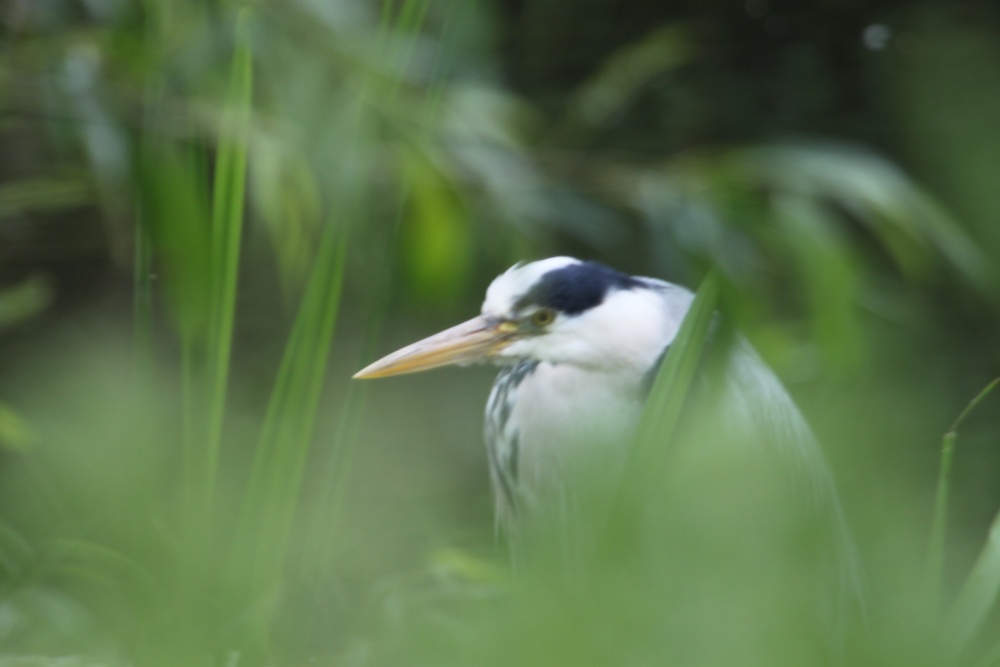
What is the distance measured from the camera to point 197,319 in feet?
1.53

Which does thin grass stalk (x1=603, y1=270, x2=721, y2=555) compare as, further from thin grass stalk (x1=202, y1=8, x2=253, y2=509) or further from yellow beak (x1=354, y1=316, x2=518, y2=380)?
yellow beak (x1=354, y1=316, x2=518, y2=380)

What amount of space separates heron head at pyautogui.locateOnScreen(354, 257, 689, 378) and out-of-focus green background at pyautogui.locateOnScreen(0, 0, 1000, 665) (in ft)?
0.27

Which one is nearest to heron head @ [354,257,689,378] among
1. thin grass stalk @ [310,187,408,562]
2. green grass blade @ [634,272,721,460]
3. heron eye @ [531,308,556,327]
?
heron eye @ [531,308,556,327]

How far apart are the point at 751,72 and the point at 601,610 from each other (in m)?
1.65

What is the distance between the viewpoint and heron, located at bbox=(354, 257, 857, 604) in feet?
2.38

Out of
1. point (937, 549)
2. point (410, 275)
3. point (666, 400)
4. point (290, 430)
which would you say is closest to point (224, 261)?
point (290, 430)

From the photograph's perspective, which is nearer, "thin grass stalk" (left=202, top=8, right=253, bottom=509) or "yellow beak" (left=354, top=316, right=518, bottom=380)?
"thin grass stalk" (left=202, top=8, right=253, bottom=509)

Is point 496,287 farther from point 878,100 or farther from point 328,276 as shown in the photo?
point 878,100

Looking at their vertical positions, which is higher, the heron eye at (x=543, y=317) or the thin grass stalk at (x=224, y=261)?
the thin grass stalk at (x=224, y=261)

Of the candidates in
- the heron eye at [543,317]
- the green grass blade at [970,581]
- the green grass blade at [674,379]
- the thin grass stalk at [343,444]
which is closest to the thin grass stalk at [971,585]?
the green grass blade at [970,581]

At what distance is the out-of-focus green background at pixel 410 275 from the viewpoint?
390mm

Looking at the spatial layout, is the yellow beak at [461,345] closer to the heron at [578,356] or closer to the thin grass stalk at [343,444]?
the heron at [578,356]

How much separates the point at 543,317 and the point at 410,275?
0.26 metres

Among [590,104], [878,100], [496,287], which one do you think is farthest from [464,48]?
[878,100]
